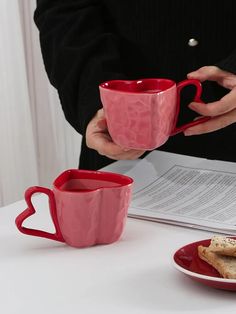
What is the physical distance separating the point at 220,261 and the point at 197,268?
3 centimetres

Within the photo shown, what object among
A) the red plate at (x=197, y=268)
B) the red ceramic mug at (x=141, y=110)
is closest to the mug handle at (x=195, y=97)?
the red ceramic mug at (x=141, y=110)

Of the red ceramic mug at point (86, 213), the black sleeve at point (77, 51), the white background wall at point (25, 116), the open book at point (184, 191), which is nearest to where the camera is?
the red ceramic mug at point (86, 213)

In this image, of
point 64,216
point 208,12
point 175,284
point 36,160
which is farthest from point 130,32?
point 36,160

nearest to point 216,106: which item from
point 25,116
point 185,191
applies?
point 185,191

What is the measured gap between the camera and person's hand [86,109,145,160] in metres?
1.15

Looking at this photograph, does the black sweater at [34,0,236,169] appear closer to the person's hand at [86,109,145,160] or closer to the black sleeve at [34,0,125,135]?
the black sleeve at [34,0,125,135]

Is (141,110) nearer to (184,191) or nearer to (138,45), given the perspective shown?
(184,191)

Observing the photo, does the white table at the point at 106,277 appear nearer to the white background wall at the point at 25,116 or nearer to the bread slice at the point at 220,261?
the bread slice at the point at 220,261

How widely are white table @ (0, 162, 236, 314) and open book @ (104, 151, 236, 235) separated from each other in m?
0.02

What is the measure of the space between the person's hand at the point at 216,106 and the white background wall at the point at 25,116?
3.90 ft

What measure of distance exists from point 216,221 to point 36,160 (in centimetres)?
148

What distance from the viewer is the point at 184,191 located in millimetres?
1176

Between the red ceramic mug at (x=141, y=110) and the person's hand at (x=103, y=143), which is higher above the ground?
the red ceramic mug at (x=141, y=110)

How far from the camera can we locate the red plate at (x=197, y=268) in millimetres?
819
